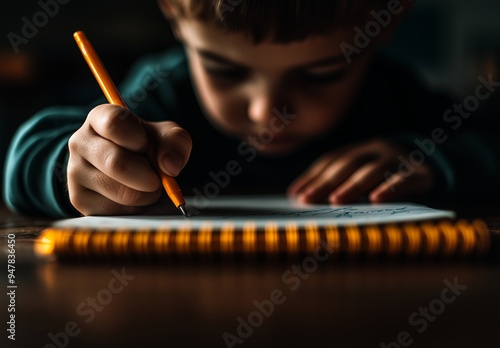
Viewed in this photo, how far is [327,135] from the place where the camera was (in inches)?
32.7

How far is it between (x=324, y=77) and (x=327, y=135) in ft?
0.83

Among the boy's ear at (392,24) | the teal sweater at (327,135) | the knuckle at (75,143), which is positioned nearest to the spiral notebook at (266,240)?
the knuckle at (75,143)

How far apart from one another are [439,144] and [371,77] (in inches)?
12.4

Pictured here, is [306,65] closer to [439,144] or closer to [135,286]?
[439,144]

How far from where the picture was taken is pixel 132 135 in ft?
1.03

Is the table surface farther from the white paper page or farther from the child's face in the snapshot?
the child's face

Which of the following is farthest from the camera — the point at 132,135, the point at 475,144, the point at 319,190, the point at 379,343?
the point at 475,144

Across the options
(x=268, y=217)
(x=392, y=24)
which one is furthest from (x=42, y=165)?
(x=392, y=24)

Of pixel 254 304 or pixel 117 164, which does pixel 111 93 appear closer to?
pixel 117 164

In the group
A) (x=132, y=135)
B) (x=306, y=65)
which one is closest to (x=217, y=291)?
(x=132, y=135)

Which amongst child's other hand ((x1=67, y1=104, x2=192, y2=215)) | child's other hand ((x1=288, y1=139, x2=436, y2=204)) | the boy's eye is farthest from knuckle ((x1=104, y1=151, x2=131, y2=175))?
the boy's eye

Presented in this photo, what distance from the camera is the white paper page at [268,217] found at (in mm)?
277

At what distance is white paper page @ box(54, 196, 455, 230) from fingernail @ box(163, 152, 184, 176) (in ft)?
0.09

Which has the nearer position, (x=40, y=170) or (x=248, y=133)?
(x=40, y=170)
